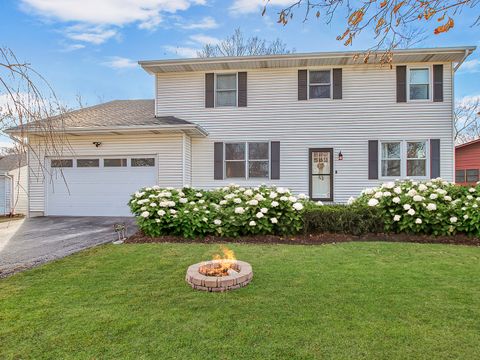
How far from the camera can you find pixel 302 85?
10844 mm

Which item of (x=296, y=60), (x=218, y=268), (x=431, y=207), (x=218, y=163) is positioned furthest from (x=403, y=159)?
(x=218, y=268)

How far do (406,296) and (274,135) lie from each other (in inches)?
319

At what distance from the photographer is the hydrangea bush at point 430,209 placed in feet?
20.9

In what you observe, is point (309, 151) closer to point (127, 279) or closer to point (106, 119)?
point (106, 119)

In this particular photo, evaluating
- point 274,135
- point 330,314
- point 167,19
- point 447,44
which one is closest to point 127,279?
point 330,314

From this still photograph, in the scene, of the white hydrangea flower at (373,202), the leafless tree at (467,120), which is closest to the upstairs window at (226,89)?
the white hydrangea flower at (373,202)

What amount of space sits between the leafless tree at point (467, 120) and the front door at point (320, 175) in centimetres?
2040

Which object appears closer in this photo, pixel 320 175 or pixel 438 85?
pixel 438 85

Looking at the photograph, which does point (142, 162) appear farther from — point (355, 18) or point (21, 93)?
point (355, 18)

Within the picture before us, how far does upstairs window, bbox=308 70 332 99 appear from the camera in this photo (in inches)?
429

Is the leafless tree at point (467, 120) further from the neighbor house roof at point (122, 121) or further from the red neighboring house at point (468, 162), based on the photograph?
the neighbor house roof at point (122, 121)

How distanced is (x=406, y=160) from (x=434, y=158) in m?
0.85

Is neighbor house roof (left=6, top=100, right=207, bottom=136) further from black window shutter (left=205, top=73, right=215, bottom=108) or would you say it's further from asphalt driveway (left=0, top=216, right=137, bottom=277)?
asphalt driveway (left=0, top=216, right=137, bottom=277)

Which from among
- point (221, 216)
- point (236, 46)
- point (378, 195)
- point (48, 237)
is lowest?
point (48, 237)
